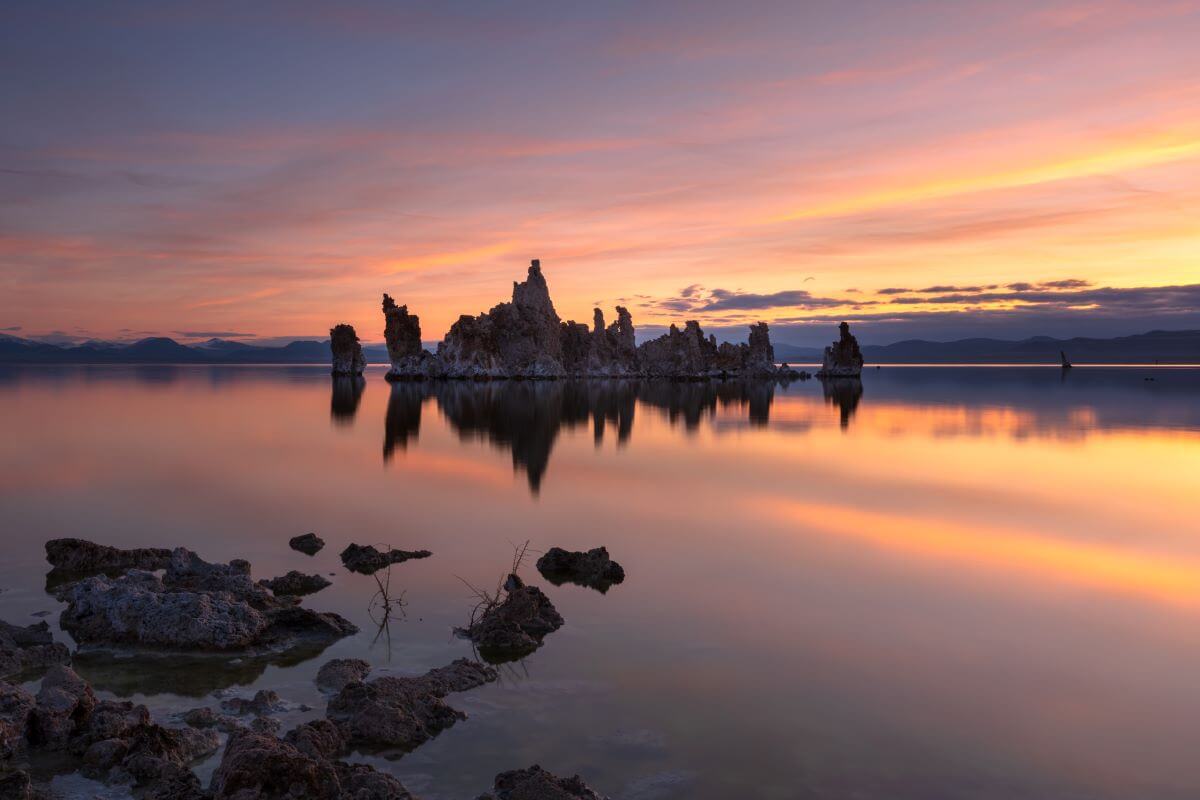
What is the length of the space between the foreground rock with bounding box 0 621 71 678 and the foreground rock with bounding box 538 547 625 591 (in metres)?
6.50

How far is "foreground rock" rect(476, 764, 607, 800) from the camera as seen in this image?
5.72m

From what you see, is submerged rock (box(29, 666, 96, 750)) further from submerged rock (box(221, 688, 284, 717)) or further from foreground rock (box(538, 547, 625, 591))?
foreground rock (box(538, 547, 625, 591))

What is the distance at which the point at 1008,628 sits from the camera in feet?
33.0

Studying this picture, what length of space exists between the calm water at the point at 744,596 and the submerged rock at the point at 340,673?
8.0 inches

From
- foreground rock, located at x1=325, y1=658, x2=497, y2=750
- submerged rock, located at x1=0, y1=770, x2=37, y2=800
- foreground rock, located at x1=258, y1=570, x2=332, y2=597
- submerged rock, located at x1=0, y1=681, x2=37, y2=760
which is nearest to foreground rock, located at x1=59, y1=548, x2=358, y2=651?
foreground rock, located at x1=258, y1=570, x2=332, y2=597

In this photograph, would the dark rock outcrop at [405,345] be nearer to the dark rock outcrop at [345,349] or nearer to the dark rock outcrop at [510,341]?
the dark rock outcrop at [510,341]

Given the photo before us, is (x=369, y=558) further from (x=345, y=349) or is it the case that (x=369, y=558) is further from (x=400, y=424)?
(x=345, y=349)

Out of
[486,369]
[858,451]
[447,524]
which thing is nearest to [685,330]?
[486,369]

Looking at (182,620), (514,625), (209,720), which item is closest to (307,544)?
(182,620)

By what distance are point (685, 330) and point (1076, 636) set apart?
408 ft

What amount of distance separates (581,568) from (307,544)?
5.37 meters

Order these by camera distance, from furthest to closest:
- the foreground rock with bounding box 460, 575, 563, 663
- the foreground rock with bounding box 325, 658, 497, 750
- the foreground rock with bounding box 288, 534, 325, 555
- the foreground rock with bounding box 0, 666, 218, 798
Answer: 1. the foreground rock with bounding box 288, 534, 325, 555
2. the foreground rock with bounding box 460, 575, 563, 663
3. the foreground rock with bounding box 325, 658, 497, 750
4. the foreground rock with bounding box 0, 666, 218, 798

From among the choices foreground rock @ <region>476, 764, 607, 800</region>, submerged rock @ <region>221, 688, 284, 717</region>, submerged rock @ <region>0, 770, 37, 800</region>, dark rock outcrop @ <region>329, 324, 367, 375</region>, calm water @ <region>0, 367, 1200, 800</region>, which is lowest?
calm water @ <region>0, 367, 1200, 800</region>

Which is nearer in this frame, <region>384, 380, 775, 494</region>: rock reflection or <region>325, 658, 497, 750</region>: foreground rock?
<region>325, 658, 497, 750</region>: foreground rock
